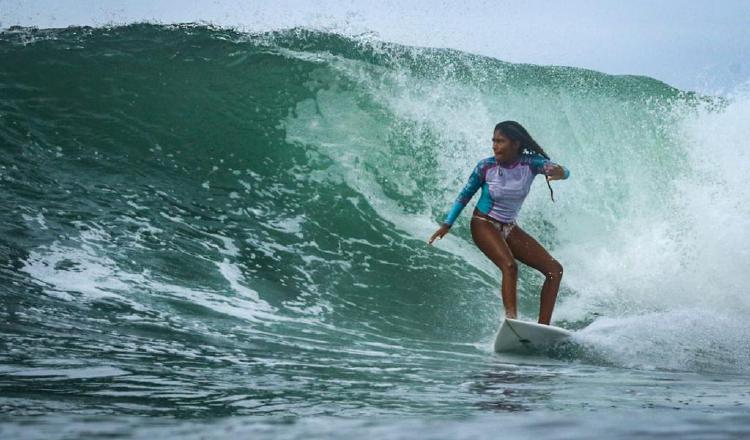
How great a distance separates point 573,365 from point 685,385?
1187mm

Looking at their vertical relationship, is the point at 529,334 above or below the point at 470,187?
below

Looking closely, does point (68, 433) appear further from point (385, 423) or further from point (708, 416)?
point (708, 416)

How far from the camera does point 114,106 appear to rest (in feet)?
34.8

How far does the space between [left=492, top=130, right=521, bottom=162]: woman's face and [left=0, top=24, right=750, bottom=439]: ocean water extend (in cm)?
137

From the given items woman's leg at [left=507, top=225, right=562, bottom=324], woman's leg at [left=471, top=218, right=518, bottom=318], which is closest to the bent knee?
woman's leg at [left=507, top=225, right=562, bottom=324]

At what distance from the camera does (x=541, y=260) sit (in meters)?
6.24

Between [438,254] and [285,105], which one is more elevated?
[285,105]

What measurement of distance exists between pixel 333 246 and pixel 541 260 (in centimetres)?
293

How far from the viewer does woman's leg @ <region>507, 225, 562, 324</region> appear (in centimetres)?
613

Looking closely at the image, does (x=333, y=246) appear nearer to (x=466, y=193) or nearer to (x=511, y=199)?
(x=466, y=193)

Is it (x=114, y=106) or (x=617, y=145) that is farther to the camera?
(x=617, y=145)

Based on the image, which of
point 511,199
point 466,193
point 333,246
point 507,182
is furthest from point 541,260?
point 333,246

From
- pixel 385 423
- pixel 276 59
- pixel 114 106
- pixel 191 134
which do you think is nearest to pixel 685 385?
pixel 385 423

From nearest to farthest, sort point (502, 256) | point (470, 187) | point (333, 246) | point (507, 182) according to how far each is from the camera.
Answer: point (502, 256) → point (507, 182) → point (470, 187) → point (333, 246)
